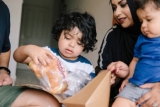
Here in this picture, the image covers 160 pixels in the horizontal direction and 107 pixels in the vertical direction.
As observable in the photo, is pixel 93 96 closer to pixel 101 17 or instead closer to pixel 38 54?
pixel 38 54

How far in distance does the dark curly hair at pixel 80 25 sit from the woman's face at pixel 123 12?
5.3 inches

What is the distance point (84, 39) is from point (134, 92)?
322 mm

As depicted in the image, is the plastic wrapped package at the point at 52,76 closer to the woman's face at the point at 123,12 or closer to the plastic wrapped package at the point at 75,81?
the plastic wrapped package at the point at 75,81

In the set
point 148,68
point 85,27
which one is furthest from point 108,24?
point 148,68

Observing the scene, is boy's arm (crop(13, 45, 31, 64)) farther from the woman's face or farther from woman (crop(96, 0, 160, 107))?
the woman's face

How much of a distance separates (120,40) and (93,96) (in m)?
0.64

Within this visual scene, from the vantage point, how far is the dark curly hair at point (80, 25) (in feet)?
3.39

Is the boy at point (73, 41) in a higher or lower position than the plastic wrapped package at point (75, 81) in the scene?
higher

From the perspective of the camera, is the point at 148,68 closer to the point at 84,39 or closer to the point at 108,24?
the point at 84,39

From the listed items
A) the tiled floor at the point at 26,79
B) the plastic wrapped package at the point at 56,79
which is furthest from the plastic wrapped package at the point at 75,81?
the tiled floor at the point at 26,79

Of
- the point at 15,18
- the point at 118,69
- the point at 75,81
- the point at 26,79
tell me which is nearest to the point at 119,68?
the point at 118,69

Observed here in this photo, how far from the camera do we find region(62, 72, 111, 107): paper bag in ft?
1.93

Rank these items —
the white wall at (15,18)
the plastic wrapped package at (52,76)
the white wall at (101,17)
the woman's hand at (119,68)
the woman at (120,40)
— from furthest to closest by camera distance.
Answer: the white wall at (15,18) < the white wall at (101,17) < the woman at (120,40) < the woman's hand at (119,68) < the plastic wrapped package at (52,76)

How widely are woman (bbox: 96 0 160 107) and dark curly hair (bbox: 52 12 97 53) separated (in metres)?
0.13
